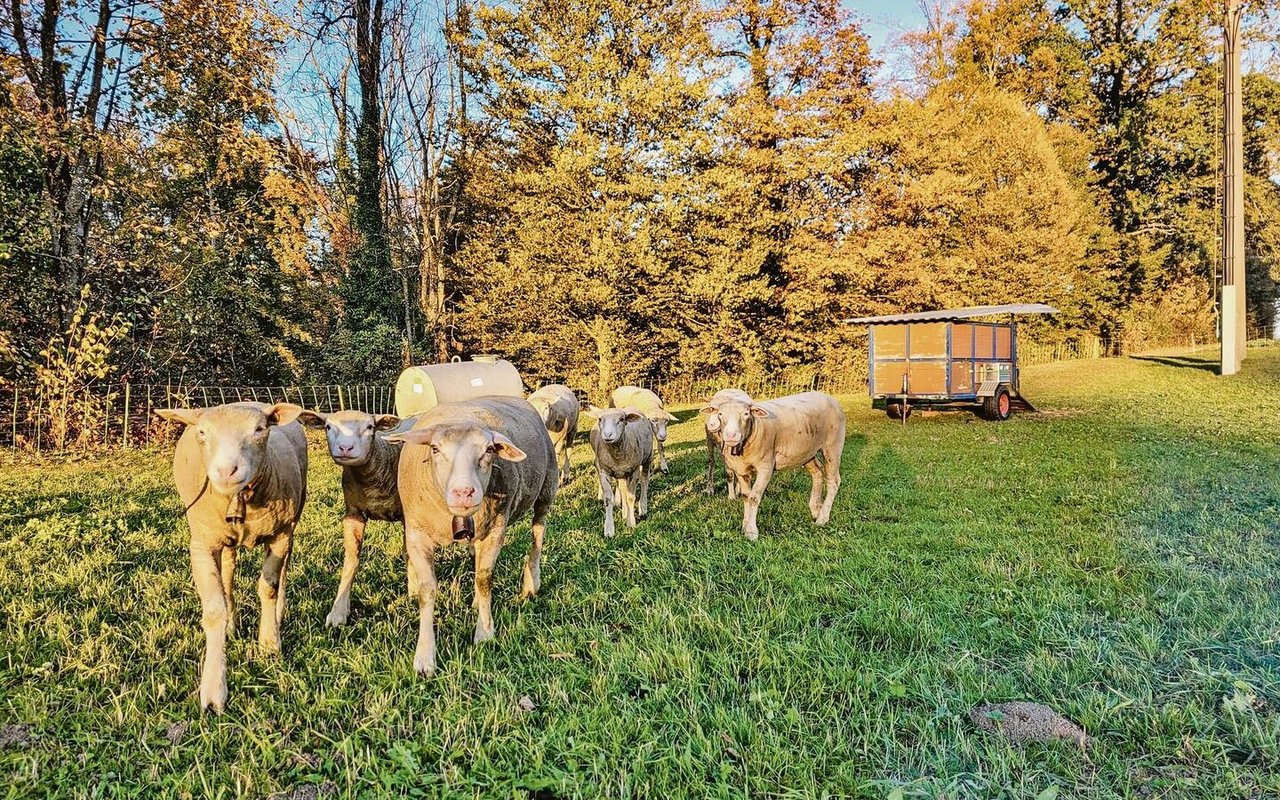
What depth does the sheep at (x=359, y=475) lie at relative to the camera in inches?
179

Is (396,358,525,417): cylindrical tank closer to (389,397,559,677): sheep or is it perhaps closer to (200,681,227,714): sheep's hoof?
(389,397,559,677): sheep

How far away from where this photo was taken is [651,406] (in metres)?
11.4

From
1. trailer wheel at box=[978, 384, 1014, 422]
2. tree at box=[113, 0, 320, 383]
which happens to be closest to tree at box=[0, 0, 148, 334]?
tree at box=[113, 0, 320, 383]

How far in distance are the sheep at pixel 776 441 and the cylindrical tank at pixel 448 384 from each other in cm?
709

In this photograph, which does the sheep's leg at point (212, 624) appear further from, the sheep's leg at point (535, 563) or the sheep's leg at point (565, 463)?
the sheep's leg at point (565, 463)

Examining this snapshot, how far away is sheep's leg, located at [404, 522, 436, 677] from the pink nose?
0.70m

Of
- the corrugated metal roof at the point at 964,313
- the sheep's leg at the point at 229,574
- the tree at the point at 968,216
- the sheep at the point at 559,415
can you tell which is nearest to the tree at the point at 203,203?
the sheep at the point at 559,415

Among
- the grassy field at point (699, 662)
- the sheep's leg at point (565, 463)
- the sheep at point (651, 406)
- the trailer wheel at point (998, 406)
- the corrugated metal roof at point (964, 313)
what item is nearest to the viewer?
the grassy field at point (699, 662)

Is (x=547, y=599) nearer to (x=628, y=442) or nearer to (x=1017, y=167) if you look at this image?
(x=628, y=442)

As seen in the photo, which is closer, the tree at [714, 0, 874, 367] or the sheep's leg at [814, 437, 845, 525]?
the sheep's leg at [814, 437, 845, 525]

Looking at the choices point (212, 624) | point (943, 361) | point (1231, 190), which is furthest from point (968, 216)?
point (212, 624)

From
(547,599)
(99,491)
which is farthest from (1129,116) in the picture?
(99,491)

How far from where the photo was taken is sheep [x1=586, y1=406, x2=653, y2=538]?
23.5 feet

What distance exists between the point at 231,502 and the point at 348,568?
1254 millimetres
